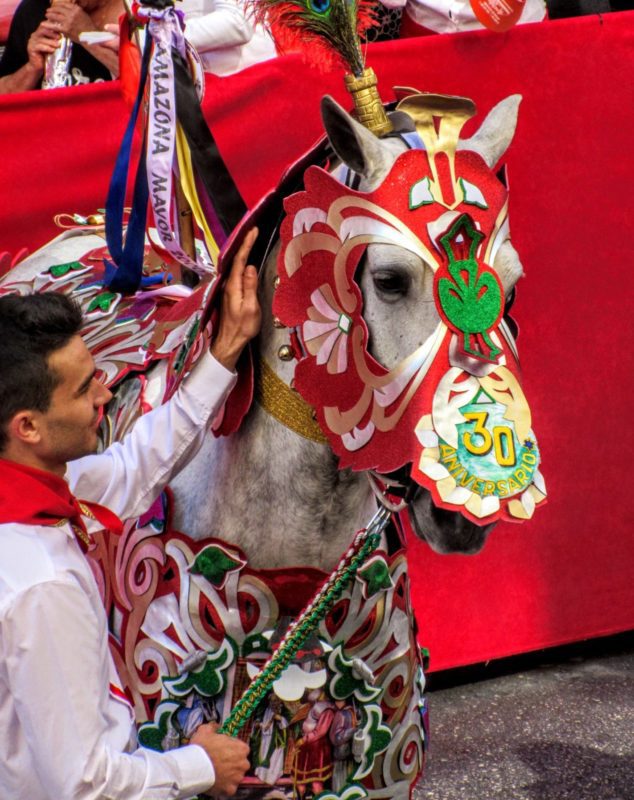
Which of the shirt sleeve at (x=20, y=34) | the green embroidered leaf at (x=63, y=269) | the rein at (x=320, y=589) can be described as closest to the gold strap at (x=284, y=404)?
the rein at (x=320, y=589)

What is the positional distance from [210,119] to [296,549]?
1765mm

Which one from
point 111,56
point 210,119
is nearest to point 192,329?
point 210,119

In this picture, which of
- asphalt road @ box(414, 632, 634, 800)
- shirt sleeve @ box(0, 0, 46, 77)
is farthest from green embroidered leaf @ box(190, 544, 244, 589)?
shirt sleeve @ box(0, 0, 46, 77)

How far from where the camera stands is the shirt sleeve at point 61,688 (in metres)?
1.53

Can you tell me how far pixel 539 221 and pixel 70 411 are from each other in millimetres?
2381

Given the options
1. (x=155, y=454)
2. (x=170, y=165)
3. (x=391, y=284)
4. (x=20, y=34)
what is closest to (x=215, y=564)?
(x=155, y=454)

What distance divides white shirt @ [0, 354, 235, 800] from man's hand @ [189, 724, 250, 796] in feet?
0.22

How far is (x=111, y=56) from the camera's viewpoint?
3.78 metres

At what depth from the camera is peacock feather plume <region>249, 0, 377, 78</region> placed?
209cm

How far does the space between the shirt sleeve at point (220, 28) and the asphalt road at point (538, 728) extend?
86.0 inches

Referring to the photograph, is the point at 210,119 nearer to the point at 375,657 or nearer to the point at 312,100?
the point at 312,100

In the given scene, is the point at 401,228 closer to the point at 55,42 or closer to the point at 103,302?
the point at 103,302

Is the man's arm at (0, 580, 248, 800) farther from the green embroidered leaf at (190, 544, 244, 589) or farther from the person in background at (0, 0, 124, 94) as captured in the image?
the person in background at (0, 0, 124, 94)

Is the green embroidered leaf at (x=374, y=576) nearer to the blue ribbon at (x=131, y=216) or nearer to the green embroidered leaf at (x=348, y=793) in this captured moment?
the green embroidered leaf at (x=348, y=793)
